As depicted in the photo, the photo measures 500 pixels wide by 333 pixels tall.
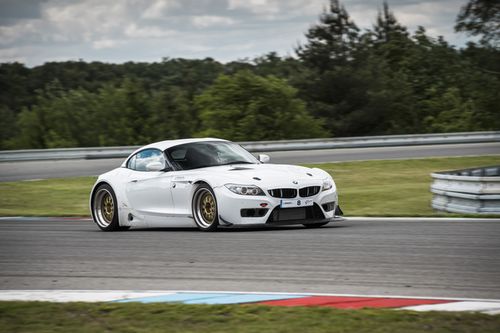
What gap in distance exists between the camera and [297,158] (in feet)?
94.4

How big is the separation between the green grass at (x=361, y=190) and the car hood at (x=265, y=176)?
2721 mm

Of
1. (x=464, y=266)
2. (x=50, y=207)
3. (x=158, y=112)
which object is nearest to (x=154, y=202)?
(x=464, y=266)

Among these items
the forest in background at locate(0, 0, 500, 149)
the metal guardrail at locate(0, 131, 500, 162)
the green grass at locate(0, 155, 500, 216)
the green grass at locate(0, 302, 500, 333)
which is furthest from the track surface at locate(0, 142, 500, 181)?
the green grass at locate(0, 302, 500, 333)

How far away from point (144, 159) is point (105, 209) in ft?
3.38

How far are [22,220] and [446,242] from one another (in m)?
8.22

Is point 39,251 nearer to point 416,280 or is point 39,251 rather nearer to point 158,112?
point 416,280

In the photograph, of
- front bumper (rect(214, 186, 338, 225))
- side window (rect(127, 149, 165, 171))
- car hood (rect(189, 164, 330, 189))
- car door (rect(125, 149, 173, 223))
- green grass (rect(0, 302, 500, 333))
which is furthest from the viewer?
side window (rect(127, 149, 165, 171))

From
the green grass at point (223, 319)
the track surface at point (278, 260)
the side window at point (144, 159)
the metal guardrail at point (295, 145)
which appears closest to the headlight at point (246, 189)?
the track surface at point (278, 260)

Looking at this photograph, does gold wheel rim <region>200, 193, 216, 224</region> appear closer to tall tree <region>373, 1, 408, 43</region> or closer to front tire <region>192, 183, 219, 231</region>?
front tire <region>192, 183, 219, 231</region>

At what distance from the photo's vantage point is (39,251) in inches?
369

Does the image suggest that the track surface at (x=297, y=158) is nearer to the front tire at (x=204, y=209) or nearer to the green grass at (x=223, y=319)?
the front tire at (x=204, y=209)

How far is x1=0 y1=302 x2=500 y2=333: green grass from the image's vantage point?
16.2ft

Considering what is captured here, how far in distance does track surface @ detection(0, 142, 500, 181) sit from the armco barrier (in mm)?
12969

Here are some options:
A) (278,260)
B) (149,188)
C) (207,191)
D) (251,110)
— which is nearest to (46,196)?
(149,188)
